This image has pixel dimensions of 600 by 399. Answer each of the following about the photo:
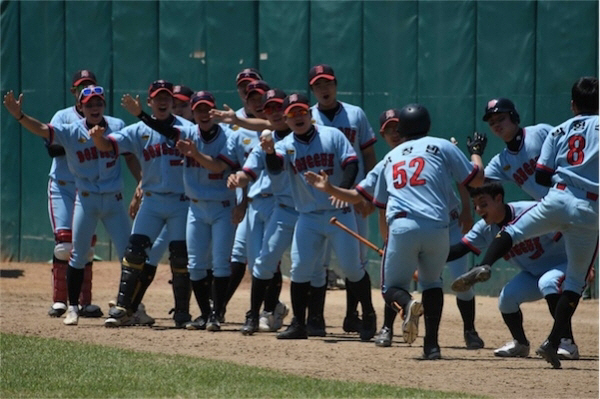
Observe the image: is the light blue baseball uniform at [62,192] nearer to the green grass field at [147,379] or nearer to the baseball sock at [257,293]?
the baseball sock at [257,293]

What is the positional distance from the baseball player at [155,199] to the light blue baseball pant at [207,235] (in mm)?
185

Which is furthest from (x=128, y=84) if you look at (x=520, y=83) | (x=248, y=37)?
(x=520, y=83)

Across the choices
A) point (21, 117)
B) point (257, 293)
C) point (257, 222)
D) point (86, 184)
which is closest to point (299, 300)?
point (257, 293)

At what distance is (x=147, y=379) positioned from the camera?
7219mm

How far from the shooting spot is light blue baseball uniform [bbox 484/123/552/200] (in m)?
9.14

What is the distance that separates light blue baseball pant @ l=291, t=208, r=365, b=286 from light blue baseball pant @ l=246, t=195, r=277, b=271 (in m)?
0.74

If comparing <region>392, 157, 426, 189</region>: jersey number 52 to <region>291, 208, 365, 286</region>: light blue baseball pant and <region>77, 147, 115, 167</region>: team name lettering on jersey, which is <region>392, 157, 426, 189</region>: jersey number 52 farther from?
<region>77, 147, 115, 167</region>: team name lettering on jersey

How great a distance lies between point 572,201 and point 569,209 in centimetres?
6

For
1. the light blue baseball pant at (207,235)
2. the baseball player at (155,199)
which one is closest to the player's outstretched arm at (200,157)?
the light blue baseball pant at (207,235)

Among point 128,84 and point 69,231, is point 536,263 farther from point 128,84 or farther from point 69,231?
point 128,84

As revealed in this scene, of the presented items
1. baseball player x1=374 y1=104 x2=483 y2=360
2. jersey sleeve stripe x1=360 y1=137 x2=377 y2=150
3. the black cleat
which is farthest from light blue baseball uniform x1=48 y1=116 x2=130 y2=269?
the black cleat

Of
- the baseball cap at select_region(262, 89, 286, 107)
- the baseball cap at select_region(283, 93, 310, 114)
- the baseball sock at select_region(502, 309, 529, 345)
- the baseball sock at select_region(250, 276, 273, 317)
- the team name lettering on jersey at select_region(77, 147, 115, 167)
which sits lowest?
the baseball sock at select_region(502, 309, 529, 345)

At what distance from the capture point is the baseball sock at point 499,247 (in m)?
8.12

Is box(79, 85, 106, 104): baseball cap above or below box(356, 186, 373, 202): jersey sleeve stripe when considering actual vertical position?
above
